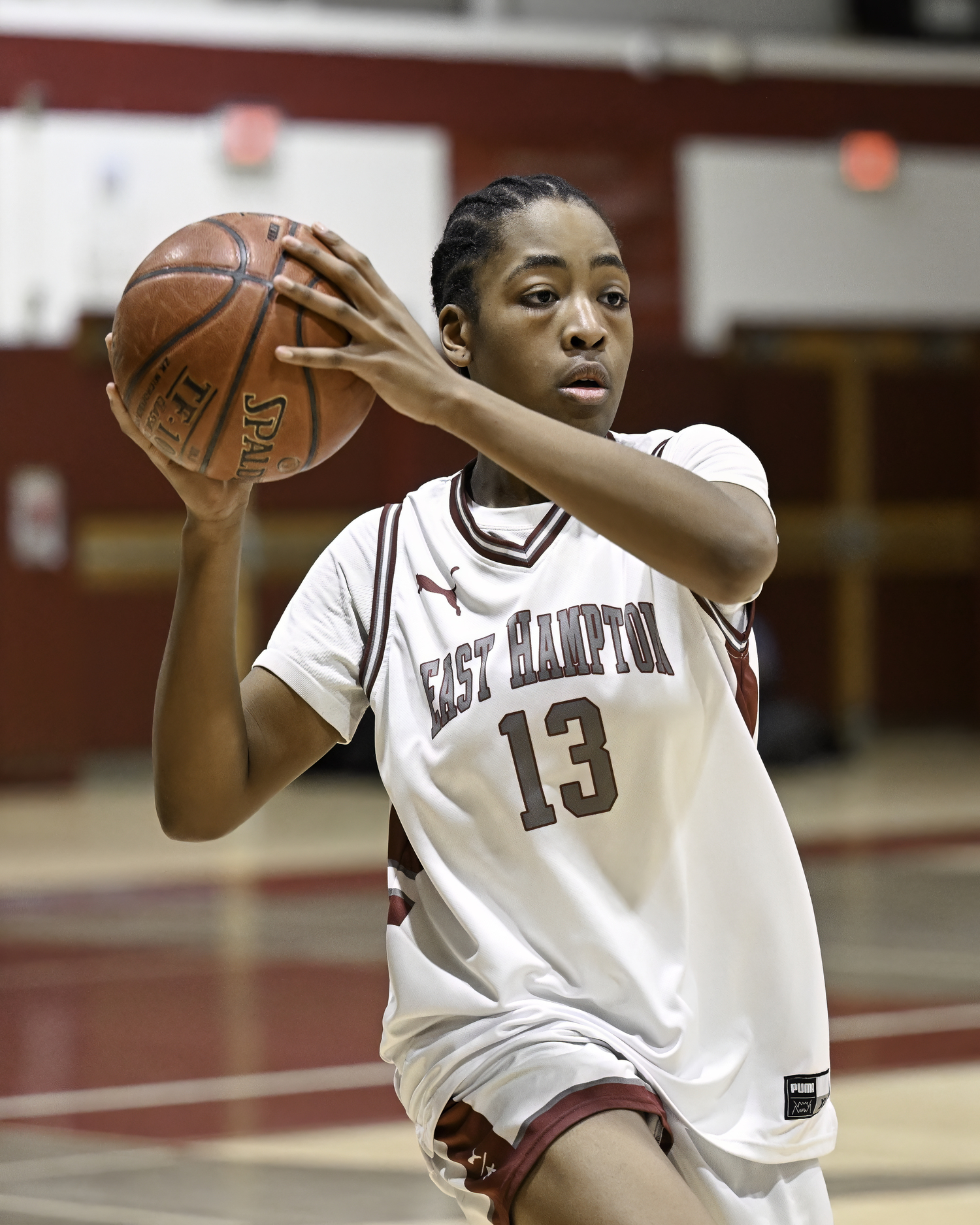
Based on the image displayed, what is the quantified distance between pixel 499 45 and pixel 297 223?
10.6 metres

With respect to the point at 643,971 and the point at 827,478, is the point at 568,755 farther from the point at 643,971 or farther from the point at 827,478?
the point at 827,478

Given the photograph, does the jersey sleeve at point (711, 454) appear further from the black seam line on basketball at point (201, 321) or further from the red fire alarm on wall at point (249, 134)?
the red fire alarm on wall at point (249, 134)

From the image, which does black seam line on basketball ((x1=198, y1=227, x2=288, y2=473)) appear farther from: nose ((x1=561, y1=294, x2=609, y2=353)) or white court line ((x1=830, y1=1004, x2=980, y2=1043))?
white court line ((x1=830, y1=1004, x2=980, y2=1043))

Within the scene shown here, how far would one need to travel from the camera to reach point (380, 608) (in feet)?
7.33

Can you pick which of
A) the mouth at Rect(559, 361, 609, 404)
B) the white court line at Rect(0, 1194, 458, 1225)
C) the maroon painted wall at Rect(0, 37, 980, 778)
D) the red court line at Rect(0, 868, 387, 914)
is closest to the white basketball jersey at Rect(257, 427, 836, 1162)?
the mouth at Rect(559, 361, 609, 404)

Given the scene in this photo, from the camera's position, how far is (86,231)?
11320mm

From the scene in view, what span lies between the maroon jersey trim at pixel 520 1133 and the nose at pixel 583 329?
73 cm

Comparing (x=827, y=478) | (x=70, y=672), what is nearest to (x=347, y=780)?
(x=70, y=672)

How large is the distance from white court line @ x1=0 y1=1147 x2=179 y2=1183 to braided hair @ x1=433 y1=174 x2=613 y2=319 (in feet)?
7.48

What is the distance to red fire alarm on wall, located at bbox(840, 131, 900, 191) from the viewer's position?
507 inches

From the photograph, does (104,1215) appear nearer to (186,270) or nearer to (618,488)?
(186,270)

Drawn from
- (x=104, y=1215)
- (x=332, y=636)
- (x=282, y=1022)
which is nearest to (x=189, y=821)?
(x=332, y=636)

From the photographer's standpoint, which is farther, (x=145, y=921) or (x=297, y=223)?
(x=145, y=921)

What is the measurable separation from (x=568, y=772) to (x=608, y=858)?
0.09m
